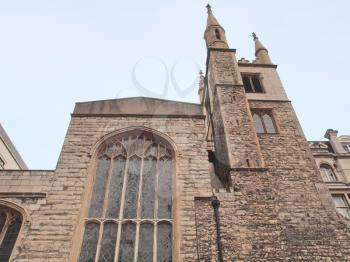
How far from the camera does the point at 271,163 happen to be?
1082 centimetres

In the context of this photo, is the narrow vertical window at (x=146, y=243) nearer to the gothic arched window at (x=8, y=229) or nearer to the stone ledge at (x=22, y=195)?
the stone ledge at (x=22, y=195)

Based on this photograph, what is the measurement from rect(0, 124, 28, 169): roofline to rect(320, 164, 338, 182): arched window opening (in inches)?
724

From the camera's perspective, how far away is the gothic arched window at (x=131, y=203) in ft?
25.7

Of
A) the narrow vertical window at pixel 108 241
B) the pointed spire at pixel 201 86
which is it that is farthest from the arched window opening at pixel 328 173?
the narrow vertical window at pixel 108 241

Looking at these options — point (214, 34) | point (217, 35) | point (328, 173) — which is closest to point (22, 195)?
point (214, 34)

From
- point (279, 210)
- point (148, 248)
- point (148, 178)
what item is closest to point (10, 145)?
point (148, 178)

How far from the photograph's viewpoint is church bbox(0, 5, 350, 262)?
25.6 ft

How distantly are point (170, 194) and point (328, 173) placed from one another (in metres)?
11.3

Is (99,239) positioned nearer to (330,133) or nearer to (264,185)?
(264,185)

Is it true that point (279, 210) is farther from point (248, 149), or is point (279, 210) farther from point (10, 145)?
point (10, 145)

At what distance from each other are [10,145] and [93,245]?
15.0 m

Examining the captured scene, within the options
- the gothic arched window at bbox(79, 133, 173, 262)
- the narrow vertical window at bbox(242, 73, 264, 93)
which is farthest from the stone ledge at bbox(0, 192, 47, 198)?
the narrow vertical window at bbox(242, 73, 264, 93)

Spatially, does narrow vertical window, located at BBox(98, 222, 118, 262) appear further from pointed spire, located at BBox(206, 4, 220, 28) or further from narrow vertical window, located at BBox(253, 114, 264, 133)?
pointed spire, located at BBox(206, 4, 220, 28)

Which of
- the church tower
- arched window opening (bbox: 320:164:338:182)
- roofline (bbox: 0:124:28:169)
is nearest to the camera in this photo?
the church tower
